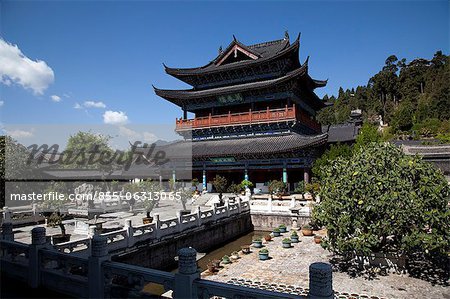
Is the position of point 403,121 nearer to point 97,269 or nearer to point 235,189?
point 235,189

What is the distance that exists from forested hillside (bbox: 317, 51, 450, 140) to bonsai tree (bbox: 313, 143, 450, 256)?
47.5 metres

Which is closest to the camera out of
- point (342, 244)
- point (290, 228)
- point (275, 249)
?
point (342, 244)

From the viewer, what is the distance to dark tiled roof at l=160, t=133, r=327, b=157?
2526 cm

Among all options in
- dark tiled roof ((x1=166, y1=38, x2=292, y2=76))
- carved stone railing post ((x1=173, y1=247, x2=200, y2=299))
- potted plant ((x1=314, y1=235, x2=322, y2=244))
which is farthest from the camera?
dark tiled roof ((x1=166, y1=38, x2=292, y2=76))

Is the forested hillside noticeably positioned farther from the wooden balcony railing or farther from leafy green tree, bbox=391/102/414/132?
the wooden balcony railing

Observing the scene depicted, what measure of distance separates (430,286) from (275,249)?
6.88 metres

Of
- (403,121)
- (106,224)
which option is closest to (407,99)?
(403,121)

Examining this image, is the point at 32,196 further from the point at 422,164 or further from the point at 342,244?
the point at 422,164

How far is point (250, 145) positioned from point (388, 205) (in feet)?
61.1

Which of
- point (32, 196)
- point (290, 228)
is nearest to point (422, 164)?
point (290, 228)

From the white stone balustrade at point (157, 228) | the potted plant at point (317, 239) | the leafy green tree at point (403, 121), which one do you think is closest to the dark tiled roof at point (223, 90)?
the white stone balustrade at point (157, 228)

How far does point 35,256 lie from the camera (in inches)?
304

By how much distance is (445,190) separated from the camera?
10133mm

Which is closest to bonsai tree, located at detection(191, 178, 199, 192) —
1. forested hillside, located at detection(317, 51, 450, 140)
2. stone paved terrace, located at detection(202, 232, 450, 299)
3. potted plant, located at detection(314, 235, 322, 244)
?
stone paved terrace, located at detection(202, 232, 450, 299)
